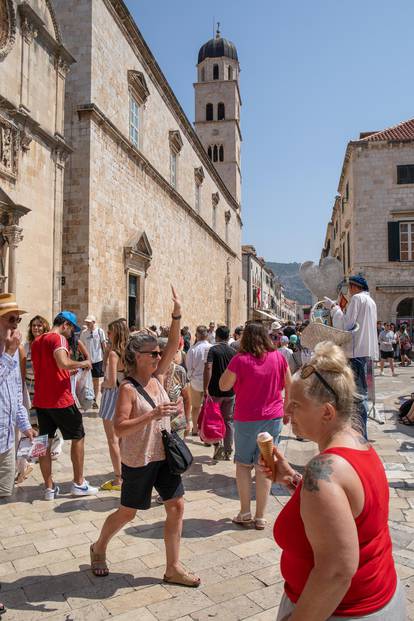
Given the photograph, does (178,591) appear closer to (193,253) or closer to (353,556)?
(353,556)

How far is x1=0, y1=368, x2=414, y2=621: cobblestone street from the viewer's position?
2.85 meters

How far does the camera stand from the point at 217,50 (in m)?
43.2

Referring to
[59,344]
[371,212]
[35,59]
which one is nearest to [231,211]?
[371,212]

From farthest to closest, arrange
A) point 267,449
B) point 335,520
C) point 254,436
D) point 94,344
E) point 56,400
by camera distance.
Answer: point 94,344 → point 56,400 → point 254,436 → point 267,449 → point 335,520

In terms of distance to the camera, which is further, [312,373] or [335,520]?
[312,373]

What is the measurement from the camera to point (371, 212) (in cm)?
2439

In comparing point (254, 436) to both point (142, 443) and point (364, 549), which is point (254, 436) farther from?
point (364, 549)

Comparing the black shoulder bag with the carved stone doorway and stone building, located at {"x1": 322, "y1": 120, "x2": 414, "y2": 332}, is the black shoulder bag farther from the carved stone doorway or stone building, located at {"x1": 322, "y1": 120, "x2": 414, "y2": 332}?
stone building, located at {"x1": 322, "y1": 120, "x2": 414, "y2": 332}

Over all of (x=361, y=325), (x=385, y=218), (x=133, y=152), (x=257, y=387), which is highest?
(x=133, y=152)

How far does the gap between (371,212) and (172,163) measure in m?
10.4

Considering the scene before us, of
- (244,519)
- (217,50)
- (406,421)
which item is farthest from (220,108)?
(244,519)

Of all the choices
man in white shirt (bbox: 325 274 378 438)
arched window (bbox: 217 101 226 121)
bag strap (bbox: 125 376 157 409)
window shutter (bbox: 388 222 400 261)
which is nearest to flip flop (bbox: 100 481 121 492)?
bag strap (bbox: 125 376 157 409)

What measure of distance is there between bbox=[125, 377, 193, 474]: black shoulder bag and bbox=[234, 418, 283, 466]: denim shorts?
39.6 inches

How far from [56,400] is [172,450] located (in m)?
2.02
